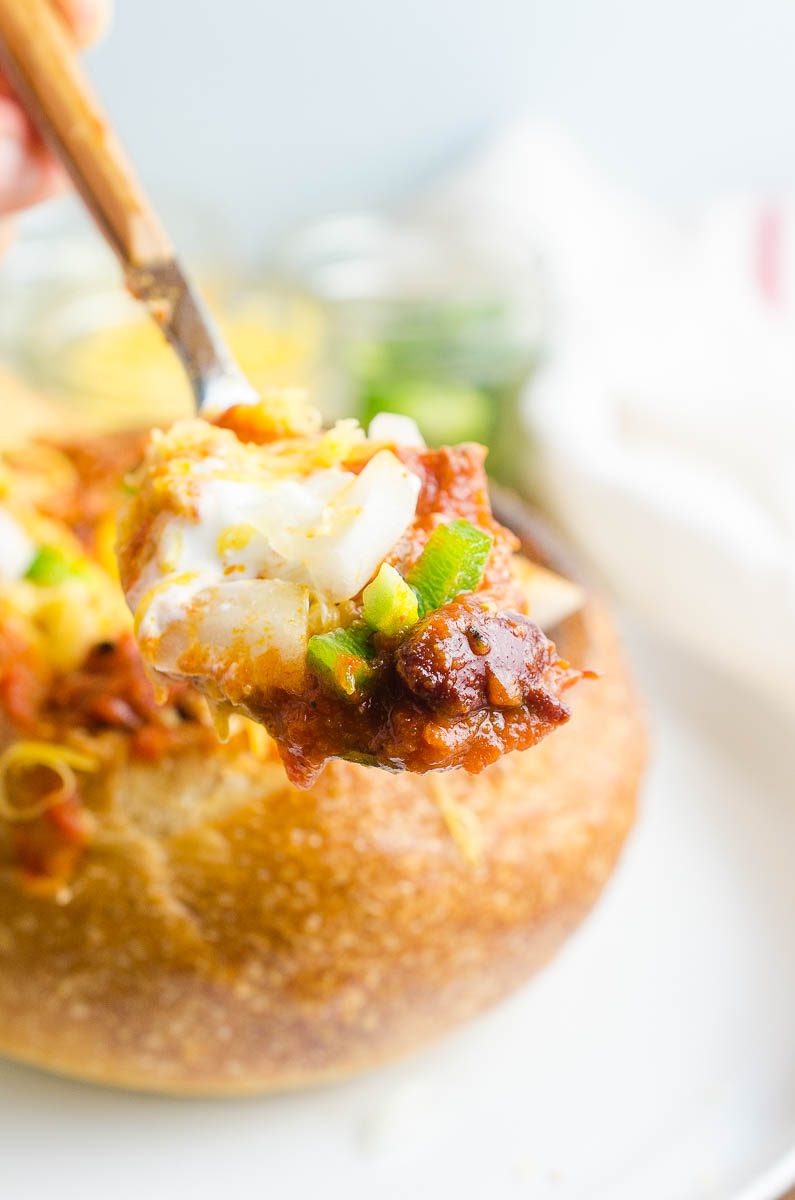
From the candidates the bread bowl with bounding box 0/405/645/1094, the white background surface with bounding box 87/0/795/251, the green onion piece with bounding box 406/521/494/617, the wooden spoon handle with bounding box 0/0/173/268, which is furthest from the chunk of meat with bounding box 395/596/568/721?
the white background surface with bounding box 87/0/795/251

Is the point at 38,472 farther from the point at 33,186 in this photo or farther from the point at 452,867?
the point at 452,867

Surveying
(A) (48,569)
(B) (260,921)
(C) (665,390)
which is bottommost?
(C) (665,390)

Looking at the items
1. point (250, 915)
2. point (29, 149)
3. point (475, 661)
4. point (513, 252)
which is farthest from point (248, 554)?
point (513, 252)

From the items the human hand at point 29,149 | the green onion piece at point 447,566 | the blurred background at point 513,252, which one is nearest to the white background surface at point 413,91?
the blurred background at point 513,252

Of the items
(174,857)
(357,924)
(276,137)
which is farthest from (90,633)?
(276,137)

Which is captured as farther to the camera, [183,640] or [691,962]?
[691,962]

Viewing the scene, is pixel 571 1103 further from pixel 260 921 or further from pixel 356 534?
pixel 356 534

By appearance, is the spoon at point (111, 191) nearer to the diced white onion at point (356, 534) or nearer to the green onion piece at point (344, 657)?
the diced white onion at point (356, 534)
